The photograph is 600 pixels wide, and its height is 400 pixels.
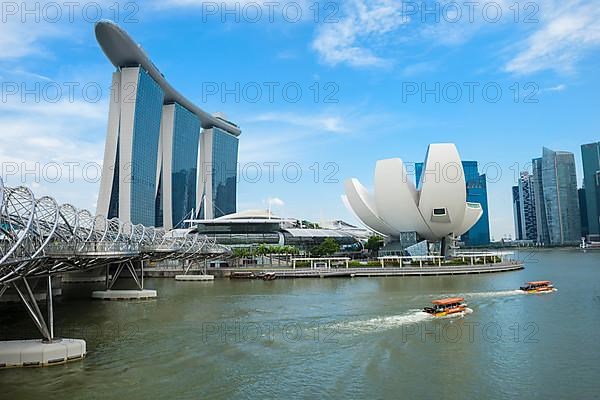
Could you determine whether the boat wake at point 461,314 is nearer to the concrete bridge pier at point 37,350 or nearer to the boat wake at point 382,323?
the boat wake at point 382,323

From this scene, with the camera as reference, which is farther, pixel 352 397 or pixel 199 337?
pixel 199 337

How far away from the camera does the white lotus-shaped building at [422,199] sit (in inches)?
1581

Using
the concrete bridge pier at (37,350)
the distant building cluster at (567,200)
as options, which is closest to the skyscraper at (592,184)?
the distant building cluster at (567,200)

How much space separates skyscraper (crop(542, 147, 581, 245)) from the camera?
383 ft

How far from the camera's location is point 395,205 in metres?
44.2

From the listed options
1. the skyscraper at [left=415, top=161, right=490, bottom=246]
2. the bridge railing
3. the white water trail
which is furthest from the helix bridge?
the skyscraper at [left=415, top=161, right=490, bottom=246]

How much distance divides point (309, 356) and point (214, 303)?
451 inches

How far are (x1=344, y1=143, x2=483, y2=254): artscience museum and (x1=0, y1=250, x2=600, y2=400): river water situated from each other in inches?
689

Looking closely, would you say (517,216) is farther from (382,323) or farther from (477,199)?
(382,323)

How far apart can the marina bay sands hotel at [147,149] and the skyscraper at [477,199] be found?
60444mm

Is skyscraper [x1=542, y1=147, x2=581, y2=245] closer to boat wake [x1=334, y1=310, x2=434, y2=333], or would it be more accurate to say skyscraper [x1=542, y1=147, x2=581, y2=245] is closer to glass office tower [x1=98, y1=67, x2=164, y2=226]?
glass office tower [x1=98, y1=67, x2=164, y2=226]

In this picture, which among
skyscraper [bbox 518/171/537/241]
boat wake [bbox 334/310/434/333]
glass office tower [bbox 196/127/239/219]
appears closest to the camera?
boat wake [bbox 334/310/434/333]

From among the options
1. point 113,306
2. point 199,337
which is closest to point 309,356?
point 199,337

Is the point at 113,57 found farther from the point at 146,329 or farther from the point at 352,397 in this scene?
the point at 352,397
